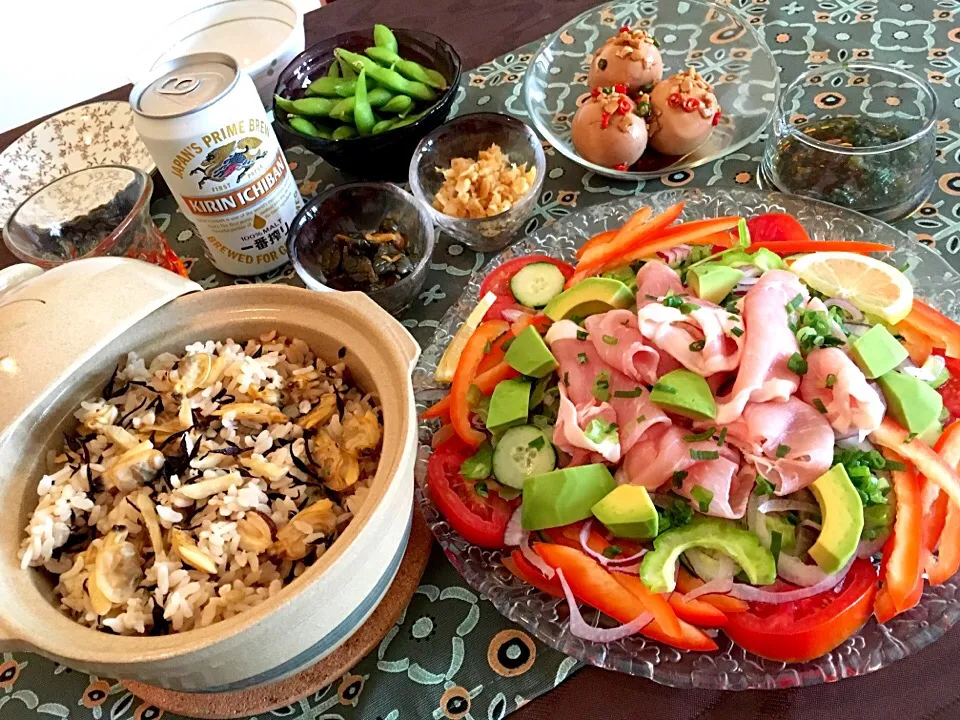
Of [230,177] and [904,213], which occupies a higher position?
[230,177]

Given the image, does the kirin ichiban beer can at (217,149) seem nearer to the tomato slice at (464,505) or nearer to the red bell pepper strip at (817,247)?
the tomato slice at (464,505)

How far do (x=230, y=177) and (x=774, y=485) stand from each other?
98 cm

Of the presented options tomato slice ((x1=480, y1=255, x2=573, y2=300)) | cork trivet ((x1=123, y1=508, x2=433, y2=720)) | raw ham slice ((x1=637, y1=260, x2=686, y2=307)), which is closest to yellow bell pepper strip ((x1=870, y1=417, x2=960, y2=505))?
raw ham slice ((x1=637, y1=260, x2=686, y2=307))

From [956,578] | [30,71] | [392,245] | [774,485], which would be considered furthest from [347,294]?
[30,71]

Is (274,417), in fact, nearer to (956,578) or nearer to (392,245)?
(392,245)

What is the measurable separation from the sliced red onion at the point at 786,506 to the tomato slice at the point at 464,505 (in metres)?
0.32

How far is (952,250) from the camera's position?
1.24m

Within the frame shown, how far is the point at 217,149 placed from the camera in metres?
1.17

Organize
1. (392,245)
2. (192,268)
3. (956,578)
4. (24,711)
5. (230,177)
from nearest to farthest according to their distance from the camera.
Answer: (956,578)
(24,711)
(230,177)
(392,245)
(192,268)

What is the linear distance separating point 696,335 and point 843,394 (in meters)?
0.19

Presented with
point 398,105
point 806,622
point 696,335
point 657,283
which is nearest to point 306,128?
point 398,105

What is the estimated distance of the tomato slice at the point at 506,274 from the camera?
1222 millimetres

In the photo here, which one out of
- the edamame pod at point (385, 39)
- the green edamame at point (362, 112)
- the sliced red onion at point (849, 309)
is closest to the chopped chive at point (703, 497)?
the sliced red onion at point (849, 309)

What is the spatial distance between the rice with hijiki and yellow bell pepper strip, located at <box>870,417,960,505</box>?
0.65m
